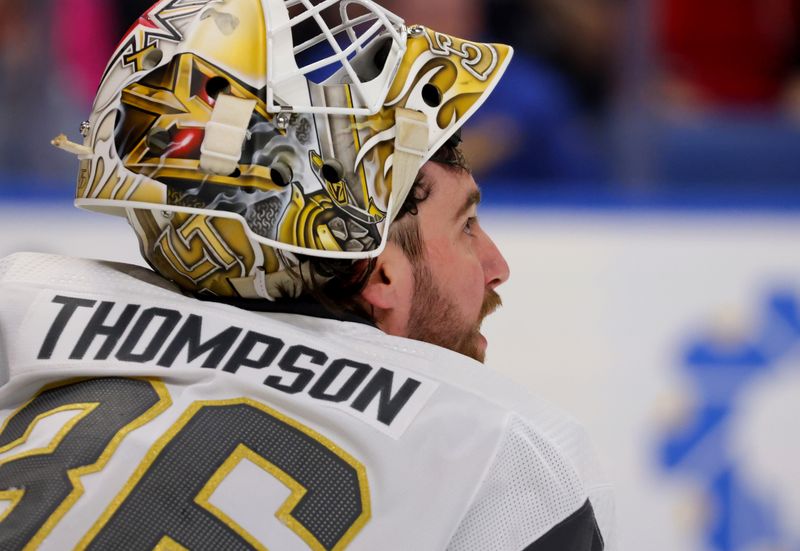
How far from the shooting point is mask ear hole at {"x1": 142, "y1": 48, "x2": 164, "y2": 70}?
1.24 meters

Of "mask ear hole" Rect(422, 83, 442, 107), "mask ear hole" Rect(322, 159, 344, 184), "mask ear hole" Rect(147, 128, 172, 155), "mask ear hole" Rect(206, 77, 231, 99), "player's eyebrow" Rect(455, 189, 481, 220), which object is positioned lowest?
"player's eyebrow" Rect(455, 189, 481, 220)

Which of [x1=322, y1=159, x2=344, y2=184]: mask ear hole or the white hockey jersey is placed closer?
the white hockey jersey

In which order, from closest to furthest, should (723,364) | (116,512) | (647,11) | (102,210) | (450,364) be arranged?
(116,512) → (450,364) → (102,210) → (723,364) → (647,11)

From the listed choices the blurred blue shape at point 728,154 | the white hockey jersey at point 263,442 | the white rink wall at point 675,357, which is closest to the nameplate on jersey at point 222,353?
the white hockey jersey at point 263,442

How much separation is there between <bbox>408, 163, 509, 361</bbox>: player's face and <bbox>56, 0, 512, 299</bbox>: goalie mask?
3.3 inches

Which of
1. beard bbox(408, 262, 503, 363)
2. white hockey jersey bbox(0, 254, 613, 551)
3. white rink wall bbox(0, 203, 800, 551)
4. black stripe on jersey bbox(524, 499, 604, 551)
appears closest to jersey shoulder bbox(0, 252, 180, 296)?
white hockey jersey bbox(0, 254, 613, 551)

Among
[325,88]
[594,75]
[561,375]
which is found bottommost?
[561,375]

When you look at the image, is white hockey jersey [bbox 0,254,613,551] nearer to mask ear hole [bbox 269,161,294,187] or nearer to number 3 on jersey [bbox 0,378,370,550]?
number 3 on jersey [bbox 0,378,370,550]

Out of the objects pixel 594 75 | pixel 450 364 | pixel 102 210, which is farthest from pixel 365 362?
pixel 594 75

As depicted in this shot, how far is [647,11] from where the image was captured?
3250 mm

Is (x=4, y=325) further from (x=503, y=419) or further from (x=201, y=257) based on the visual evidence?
(x=503, y=419)

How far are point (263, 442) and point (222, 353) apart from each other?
10 centimetres

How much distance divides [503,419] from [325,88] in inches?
15.1

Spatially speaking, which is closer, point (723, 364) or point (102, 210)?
point (102, 210)
